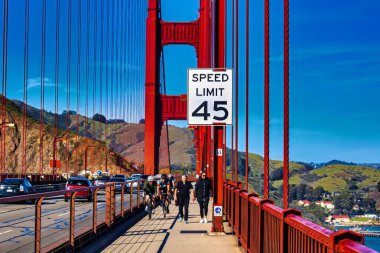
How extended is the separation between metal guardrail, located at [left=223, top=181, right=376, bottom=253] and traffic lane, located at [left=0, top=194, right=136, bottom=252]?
318cm

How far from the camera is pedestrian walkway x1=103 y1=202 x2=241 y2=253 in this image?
1255cm

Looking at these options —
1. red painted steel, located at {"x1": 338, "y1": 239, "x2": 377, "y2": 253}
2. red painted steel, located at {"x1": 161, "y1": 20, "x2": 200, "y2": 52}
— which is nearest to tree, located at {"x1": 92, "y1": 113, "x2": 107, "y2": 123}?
red painted steel, located at {"x1": 161, "y1": 20, "x2": 200, "y2": 52}

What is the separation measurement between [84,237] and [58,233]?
1.98 metres


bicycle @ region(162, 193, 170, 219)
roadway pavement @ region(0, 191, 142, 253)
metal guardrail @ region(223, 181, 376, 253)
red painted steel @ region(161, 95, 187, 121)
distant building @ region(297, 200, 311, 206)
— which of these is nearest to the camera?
metal guardrail @ region(223, 181, 376, 253)

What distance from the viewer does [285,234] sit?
6.80 m

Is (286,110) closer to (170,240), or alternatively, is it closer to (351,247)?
(351,247)

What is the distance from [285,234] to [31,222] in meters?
3.79

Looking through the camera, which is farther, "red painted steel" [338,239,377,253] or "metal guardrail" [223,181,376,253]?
"metal guardrail" [223,181,376,253]

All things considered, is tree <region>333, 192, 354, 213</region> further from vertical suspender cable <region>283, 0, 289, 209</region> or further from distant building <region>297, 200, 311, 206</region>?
distant building <region>297, 200, 311, 206</region>

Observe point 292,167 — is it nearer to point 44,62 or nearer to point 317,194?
point 317,194

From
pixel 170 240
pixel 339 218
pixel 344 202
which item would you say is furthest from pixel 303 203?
pixel 170 240

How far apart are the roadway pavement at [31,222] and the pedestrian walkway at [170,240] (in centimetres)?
110

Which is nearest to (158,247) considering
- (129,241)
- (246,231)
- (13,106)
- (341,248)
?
(129,241)

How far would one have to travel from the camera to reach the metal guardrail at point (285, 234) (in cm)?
434
